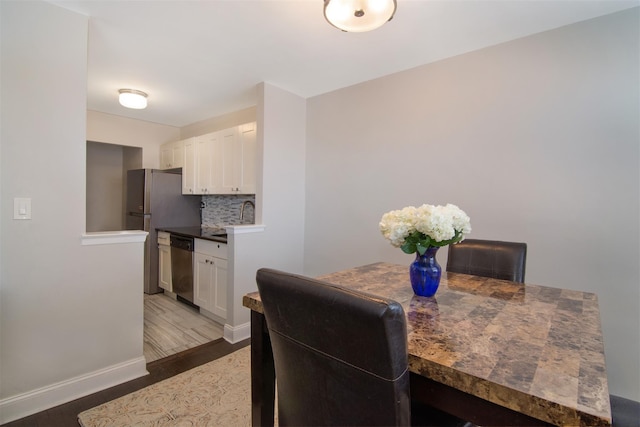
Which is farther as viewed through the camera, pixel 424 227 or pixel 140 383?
pixel 140 383

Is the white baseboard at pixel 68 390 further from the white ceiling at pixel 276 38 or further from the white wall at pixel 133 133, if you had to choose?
the white wall at pixel 133 133

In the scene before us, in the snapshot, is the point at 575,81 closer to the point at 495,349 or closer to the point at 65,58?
the point at 495,349

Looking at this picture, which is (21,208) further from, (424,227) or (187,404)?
(424,227)

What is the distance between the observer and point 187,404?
1785 mm

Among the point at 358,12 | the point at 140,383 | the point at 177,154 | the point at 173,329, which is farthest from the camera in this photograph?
the point at 177,154

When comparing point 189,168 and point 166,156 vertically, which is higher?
point 166,156

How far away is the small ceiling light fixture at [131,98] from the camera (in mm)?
3074

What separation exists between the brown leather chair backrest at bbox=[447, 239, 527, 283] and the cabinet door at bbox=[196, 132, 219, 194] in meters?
3.02

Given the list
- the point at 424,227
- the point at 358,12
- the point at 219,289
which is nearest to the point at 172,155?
the point at 219,289

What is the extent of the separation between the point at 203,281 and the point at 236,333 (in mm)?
801

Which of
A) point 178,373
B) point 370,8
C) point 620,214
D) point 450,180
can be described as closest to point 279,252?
point 178,373

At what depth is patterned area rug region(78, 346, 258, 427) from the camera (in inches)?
64.7

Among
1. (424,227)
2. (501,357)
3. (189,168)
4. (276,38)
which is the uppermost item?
(276,38)

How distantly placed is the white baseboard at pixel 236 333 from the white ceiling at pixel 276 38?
238 centimetres
